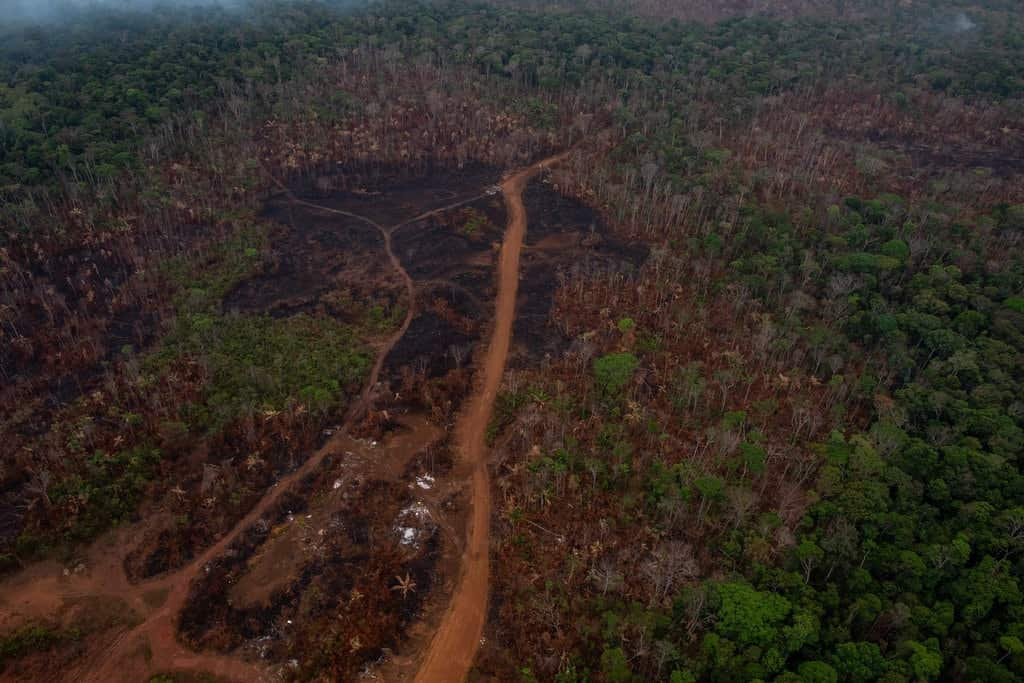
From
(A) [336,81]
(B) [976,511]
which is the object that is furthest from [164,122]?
(B) [976,511]

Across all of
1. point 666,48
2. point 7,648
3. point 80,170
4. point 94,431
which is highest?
point 666,48

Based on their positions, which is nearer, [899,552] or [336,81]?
[899,552]

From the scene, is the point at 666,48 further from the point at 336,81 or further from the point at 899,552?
the point at 899,552

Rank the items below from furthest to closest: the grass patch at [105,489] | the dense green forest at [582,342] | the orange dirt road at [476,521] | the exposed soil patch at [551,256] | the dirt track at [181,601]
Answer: the exposed soil patch at [551,256] → the grass patch at [105,489] → the dense green forest at [582,342] → the orange dirt road at [476,521] → the dirt track at [181,601]

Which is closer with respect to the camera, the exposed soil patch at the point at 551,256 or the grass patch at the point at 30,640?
the grass patch at the point at 30,640

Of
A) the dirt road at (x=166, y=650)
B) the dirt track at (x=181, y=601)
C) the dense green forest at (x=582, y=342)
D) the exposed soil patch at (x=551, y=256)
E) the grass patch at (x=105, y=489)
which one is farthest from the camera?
the exposed soil patch at (x=551, y=256)

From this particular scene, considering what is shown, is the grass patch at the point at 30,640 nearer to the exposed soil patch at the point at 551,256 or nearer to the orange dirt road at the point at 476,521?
the orange dirt road at the point at 476,521

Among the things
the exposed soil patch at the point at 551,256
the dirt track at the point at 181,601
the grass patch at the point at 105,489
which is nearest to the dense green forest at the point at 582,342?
the grass patch at the point at 105,489
